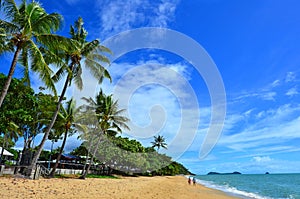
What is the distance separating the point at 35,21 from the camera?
12.1 metres

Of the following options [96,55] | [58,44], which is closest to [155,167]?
[96,55]

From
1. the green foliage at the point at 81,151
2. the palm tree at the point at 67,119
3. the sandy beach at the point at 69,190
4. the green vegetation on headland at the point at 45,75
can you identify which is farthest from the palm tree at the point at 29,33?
the green foliage at the point at 81,151

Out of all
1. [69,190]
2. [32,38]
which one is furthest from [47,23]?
[69,190]

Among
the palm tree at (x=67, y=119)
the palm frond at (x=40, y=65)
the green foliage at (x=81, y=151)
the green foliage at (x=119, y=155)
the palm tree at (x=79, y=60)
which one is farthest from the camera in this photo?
the green foliage at (x=119, y=155)

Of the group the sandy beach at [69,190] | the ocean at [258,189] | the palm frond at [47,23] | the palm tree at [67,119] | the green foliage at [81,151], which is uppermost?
the palm frond at [47,23]

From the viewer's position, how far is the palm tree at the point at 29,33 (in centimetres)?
1109

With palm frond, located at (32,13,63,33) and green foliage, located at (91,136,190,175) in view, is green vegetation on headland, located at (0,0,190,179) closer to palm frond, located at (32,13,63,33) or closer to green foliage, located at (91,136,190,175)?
palm frond, located at (32,13,63,33)

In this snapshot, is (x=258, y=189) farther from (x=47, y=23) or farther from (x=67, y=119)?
(x=47, y=23)

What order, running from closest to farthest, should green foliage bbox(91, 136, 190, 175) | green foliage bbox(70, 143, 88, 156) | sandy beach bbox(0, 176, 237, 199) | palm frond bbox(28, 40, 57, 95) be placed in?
sandy beach bbox(0, 176, 237, 199), palm frond bbox(28, 40, 57, 95), green foliage bbox(70, 143, 88, 156), green foliage bbox(91, 136, 190, 175)

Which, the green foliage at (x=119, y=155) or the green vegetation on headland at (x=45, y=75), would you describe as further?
the green foliage at (x=119, y=155)

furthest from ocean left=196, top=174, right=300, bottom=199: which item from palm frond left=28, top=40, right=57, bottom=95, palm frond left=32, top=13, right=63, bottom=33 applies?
palm frond left=32, top=13, right=63, bottom=33

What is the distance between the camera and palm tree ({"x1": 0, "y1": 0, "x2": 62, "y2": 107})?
1109cm

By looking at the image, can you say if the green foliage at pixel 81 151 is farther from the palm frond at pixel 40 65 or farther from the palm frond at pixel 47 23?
the palm frond at pixel 47 23

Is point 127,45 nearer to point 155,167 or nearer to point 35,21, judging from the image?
point 35,21
